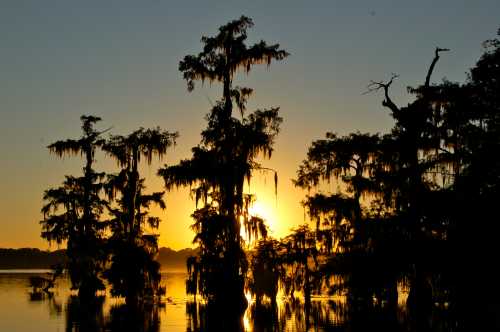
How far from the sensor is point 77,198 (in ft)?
163

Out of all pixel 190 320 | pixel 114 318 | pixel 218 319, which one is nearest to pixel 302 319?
pixel 218 319

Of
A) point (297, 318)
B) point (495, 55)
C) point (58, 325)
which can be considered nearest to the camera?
point (495, 55)

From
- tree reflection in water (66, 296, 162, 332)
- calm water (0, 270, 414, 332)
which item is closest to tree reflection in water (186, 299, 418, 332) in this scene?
calm water (0, 270, 414, 332)

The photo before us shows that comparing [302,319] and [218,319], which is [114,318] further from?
[302,319]

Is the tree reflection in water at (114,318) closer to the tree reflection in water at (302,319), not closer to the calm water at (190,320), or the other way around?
the calm water at (190,320)

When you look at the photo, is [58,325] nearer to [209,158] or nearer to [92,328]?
[92,328]

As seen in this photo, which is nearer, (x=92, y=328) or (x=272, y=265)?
(x=92, y=328)

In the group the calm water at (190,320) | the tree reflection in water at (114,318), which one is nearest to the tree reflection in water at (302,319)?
the calm water at (190,320)

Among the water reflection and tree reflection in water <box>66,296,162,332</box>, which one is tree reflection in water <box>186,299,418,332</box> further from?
tree reflection in water <box>66,296,162,332</box>

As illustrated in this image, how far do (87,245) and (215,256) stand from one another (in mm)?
13639

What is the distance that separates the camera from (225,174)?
1523 inches

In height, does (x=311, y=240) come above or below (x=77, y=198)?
below

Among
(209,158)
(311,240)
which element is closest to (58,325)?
(209,158)

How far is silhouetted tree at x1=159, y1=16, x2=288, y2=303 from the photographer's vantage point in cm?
3822
